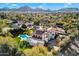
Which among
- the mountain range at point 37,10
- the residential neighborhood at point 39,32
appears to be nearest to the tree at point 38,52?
the residential neighborhood at point 39,32

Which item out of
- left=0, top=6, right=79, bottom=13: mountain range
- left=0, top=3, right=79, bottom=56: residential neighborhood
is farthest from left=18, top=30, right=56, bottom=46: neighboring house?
left=0, top=6, right=79, bottom=13: mountain range

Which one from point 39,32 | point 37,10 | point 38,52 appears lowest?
point 38,52

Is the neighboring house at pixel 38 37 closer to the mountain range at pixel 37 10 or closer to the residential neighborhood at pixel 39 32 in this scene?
the residential neighborhood at pixel 39 32

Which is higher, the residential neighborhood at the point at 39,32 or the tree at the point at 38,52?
the residential neighborhood at the point at 39,32

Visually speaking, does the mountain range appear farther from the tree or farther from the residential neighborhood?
the tree

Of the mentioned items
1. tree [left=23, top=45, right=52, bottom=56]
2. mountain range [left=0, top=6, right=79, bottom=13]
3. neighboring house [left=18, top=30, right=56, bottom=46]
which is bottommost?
tree [left=23, top=45, right=52, bottom=56]

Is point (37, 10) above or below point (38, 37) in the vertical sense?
above

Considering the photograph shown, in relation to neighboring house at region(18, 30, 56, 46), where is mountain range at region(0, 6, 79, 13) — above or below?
above

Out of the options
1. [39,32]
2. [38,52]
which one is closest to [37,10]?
[39,32]

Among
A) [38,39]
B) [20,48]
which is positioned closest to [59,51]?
[38,39]

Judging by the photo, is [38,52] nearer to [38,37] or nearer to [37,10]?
[38,37]

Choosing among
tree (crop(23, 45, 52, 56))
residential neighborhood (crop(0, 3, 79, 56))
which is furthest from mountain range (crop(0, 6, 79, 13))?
tree (crop(23, 45, 52, 56))

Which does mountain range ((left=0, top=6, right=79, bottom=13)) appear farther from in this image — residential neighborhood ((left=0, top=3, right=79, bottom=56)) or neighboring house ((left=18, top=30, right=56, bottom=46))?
neighboring house ((left=18, top=30, right=56, bottom=46))
